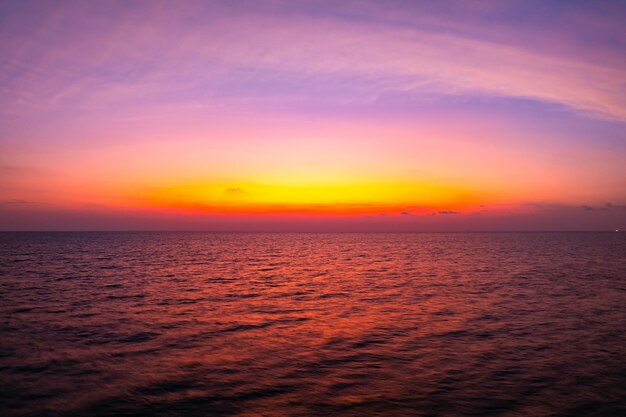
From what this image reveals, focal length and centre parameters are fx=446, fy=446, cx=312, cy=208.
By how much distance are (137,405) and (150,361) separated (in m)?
4.66

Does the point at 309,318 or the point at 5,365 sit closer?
the point at 5,365

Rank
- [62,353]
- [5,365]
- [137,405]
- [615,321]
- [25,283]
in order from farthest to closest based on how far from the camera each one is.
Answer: [25,283], [615,321], [62,353], [5,365], [137,405]

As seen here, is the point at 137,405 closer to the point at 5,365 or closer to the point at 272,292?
the point at 5,365

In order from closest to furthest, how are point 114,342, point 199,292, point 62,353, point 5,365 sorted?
point 5,365
point 62,353
point 114,342
point 199,292

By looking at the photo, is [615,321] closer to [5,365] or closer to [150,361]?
[150,361]

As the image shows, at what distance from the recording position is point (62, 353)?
1939cm

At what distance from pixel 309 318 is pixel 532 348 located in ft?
40.6

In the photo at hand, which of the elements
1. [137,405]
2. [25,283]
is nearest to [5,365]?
[137,405]

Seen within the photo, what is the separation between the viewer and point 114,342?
21344mm

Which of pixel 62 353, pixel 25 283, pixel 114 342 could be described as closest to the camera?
pixel 62 353

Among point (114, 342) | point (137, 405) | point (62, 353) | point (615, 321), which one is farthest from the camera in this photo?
point (615, 321)

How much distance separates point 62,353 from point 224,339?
702 centimetres

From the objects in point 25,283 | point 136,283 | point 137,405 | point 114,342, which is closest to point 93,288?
point 136,283

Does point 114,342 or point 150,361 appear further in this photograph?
point 114,342
